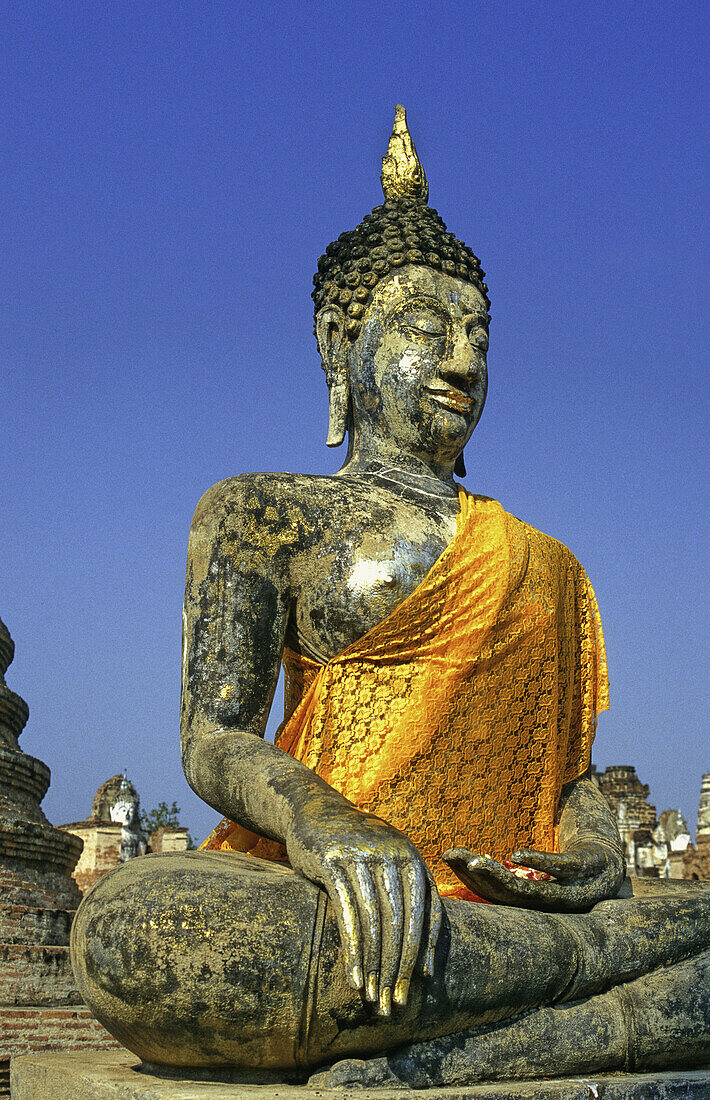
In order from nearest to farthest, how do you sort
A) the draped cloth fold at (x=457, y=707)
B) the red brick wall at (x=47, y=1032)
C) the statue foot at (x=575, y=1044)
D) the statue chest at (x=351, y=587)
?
the statue foot at (x=575, y=1044) < the draped cloth fold at (x=457, y=707) < the statue chest at (x=351, y=587) < the red brick wall at (x=47, y=1032)

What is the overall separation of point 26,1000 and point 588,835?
5.15 m

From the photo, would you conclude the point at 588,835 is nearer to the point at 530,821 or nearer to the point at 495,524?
the point at 530,821

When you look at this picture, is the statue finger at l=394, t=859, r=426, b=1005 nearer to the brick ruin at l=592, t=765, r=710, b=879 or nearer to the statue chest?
the statue chest

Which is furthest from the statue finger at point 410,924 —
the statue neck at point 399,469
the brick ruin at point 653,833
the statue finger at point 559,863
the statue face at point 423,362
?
the brick ruin at point 653,833

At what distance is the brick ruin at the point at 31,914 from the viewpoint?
7.18m

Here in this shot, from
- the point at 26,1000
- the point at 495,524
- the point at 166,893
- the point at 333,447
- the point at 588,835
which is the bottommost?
the point at 26,1000

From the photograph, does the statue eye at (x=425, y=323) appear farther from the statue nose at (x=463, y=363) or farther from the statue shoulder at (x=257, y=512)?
the statue shoulder at (x=257, y=512)

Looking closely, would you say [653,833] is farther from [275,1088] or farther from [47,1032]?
[275,1088]

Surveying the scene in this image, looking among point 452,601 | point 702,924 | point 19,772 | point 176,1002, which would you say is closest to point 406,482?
point 452,601

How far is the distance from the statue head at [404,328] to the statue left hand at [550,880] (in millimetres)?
1617

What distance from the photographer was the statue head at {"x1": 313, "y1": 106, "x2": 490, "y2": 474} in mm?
4336

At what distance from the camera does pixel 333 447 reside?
15.4ft

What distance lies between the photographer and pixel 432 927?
288 cm

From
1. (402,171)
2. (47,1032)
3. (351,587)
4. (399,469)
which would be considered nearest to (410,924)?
(351,587)
